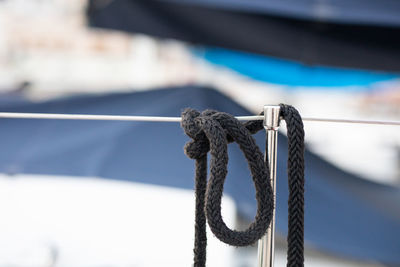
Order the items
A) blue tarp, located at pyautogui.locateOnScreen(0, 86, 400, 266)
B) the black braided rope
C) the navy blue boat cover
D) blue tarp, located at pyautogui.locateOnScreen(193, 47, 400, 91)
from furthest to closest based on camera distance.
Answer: blue tarp, located at pyautogui.locateOnScreen(193, 47, 400, 91), the navy blue boat cover, blue tarp, located at pyautogui.locateOnScreen(0, 86, 400, 266), the black braided rope

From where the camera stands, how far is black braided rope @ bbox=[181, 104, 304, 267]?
448 millimetres

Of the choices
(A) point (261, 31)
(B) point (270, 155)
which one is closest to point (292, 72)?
(A) point (261, 31)

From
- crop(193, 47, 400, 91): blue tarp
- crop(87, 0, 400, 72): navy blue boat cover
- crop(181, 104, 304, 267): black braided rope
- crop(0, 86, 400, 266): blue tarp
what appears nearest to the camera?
crop(181, 104, 304, 267): black braided rope

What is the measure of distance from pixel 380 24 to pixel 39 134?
119 centimetres

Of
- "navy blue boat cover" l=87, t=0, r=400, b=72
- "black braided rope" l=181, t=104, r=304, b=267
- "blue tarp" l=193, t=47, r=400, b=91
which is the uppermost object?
"navy blue boat cover" l=87, t=0, r=400, b=72

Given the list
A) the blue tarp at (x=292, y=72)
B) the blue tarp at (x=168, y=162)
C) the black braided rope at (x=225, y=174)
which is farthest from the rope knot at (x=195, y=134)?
the blue tarp at (x=292, y=72)

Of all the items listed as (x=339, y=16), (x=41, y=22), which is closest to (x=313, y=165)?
(x=339, y=16)

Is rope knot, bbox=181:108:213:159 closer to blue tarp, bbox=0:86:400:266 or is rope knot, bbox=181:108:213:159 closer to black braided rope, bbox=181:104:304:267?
black braided rope, bbox=181:104:304:267

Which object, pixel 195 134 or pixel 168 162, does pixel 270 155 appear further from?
pixel 168 162

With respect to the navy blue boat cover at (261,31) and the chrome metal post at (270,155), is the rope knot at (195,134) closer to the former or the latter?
the chrome metal post at (270,155)

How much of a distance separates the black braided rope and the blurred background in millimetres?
664

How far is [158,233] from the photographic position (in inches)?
51.3

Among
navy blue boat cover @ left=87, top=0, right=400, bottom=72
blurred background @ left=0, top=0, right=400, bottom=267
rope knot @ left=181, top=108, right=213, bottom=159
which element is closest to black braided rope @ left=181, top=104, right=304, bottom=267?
rope knot @ left=181, top=108, right=213, bottom=159

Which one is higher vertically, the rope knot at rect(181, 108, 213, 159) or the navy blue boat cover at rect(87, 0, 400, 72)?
the navy blue boat cover at rect(87, 0, 400, 72)
